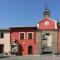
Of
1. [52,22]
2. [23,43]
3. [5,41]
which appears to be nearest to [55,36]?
[52,22]

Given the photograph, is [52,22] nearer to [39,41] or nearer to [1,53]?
[39,41]

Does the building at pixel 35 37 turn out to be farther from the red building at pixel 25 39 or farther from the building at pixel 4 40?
the building at pixel 4 40

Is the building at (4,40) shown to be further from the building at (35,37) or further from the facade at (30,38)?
the building at (35,37)

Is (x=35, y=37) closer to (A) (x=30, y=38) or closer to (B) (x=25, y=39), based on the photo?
(A) (x=30, y=38)

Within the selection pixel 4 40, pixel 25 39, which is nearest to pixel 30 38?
pixel 25 39

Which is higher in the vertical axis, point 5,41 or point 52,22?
point 52,22

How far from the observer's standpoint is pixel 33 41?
60.8 m

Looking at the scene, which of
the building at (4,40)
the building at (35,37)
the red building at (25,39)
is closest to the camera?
the building at (35,37)

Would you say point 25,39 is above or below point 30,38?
below

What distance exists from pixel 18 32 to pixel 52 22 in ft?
25.7

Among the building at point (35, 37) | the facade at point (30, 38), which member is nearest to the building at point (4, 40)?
the facade at point (30, 38)

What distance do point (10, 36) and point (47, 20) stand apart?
8900 mm

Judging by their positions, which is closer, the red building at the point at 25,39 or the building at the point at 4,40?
the red building at the point at 25,39

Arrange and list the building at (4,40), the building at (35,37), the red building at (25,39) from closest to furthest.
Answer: the building at (35,37) < the red building at (25,39) < the building at (4,40)
